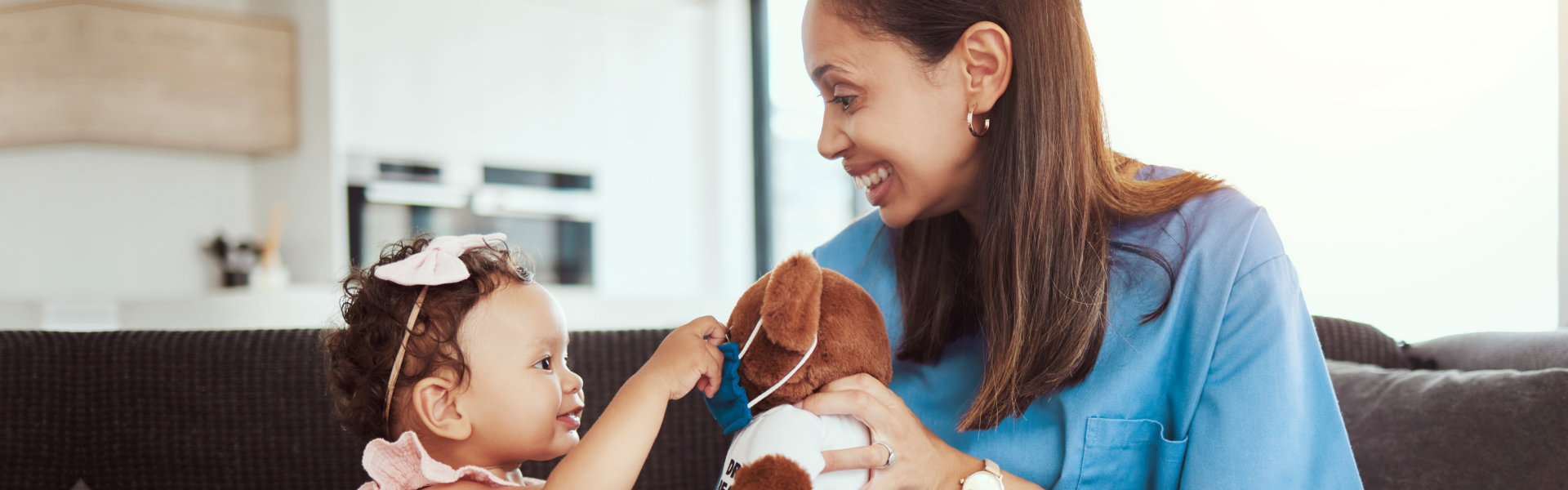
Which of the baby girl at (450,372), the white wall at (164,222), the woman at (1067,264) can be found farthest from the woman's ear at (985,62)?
the white wall at (164,222)

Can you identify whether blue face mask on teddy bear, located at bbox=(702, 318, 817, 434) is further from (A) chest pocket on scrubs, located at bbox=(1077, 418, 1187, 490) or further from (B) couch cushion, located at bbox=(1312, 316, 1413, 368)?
(B) couch cushion, located at bbox=(1312, 316, 1413, 368)

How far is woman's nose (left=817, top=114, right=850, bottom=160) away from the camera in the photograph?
1120mm

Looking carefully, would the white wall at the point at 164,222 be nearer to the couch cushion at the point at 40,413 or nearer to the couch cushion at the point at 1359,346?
the couch cushion at the point at 40,413

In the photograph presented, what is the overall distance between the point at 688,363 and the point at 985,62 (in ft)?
1.58

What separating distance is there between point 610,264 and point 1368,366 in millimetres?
3915

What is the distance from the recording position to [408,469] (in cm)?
109

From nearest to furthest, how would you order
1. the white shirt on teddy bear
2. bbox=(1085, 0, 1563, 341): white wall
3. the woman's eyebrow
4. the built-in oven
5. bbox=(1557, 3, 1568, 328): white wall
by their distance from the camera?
the white shirt on teddy bear → the woman's eyebrow → bbox=(1557, 3, 1568, 328): white wall → bbox=(1085, 0, 1563, 341): white wall → the built-in oven

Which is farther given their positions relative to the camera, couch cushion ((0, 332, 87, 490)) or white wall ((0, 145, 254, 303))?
white wall ((0, 145, 254, 303))

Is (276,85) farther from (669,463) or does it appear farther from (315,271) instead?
(669,463)

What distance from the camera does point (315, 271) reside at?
4.16 meters

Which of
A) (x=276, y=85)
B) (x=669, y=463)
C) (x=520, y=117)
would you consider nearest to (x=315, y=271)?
(x=276, y=85)

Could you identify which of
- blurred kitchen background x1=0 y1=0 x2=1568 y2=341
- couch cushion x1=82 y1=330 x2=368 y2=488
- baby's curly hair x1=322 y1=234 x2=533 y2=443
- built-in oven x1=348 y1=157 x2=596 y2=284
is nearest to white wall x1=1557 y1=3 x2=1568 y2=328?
blurred kitchen background x1=0 y1=0 x2=1568 y2=341

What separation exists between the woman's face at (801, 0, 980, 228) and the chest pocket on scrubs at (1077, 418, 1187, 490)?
32 cm

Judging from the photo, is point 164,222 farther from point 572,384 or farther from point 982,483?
point 982,483
